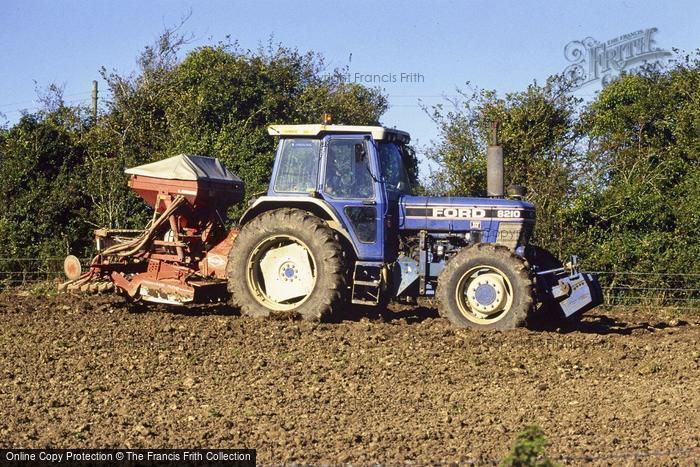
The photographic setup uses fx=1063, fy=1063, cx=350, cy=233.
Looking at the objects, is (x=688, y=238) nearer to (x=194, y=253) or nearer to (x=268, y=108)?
(x=194, y=253)

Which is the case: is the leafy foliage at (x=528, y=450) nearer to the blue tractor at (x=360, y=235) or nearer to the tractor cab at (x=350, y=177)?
the blue tractor at (x=360, y=235)

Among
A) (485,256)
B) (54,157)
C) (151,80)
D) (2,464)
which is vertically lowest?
(2,464)

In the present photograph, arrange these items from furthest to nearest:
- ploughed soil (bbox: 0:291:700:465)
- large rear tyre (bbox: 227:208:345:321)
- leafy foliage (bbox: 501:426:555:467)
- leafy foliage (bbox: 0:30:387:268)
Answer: leafy foliage (bbox: 0:30:387:268), large rear tyre (bbox: 227:208:345:321), ploughed soil (bbox: 0:291:700:465), leafy foliage (bbox: 501:426:555:467)

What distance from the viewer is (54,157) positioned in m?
19.7

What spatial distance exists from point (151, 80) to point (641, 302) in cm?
1099

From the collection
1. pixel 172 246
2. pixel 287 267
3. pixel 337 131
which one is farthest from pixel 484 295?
pixel 172 246

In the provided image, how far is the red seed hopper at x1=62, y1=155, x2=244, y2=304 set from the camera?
41.6ft

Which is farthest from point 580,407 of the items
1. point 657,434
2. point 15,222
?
point 15,222

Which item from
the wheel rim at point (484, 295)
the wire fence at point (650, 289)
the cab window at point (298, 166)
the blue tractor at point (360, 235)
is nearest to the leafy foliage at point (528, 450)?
the wheel rim at point (484, 295)

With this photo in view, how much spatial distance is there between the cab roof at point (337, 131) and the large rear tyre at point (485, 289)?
1.63 meters

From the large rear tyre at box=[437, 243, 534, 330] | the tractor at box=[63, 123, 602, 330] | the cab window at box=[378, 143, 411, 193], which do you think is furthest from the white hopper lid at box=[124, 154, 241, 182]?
the large rear tyre at box=[437, 243, 534, 330]

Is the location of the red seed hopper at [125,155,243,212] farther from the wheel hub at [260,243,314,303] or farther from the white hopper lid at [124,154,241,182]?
the wheel hub at [260,243,314,303]

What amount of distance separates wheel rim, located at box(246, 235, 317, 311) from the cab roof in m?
1.22

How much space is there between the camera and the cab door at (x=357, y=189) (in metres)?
11.9
